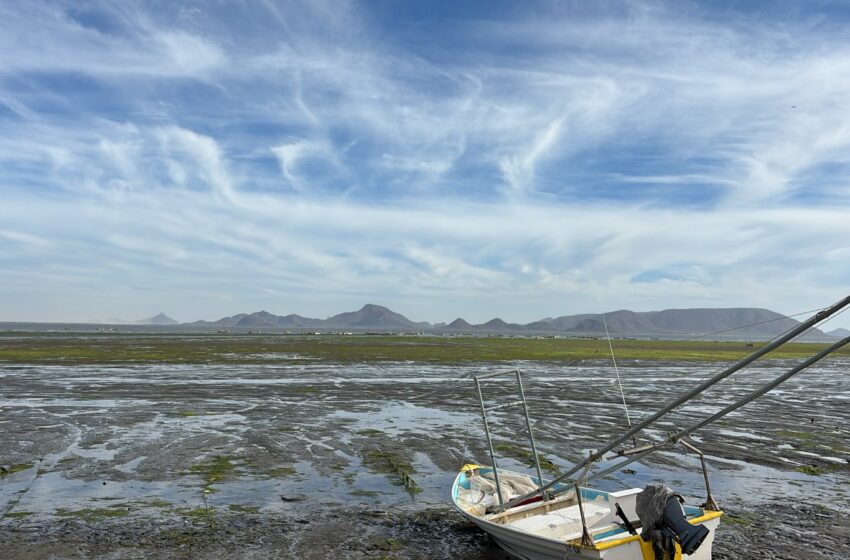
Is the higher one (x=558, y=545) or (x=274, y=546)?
(x=558, y=545)

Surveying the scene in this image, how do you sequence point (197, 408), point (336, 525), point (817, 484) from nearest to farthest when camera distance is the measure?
1. point (336, 525)
2. point (817, 484)
3. point (197, 408)

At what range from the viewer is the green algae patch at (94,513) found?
51.6ft

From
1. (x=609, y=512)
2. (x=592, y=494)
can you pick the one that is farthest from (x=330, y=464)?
(x=609, y=512)

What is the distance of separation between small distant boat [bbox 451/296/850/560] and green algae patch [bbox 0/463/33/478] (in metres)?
16.0

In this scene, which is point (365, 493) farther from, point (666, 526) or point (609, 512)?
point (666, 526)

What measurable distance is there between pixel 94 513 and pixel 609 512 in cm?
1433

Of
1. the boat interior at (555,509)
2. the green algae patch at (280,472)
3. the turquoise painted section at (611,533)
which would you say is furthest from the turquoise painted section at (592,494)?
the green algae patch at (280,472)

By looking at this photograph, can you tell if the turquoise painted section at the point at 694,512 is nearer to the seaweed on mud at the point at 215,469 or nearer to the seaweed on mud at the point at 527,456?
the seaweed on mud at the point at 527,456

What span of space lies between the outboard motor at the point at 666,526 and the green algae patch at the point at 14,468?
21.0 m

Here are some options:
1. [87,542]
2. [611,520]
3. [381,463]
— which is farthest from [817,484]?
[87,542]

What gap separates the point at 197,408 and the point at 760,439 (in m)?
30.4

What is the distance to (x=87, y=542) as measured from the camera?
45.9 ft

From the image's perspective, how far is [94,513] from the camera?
631 inches

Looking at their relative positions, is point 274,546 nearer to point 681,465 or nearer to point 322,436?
point 322,436
